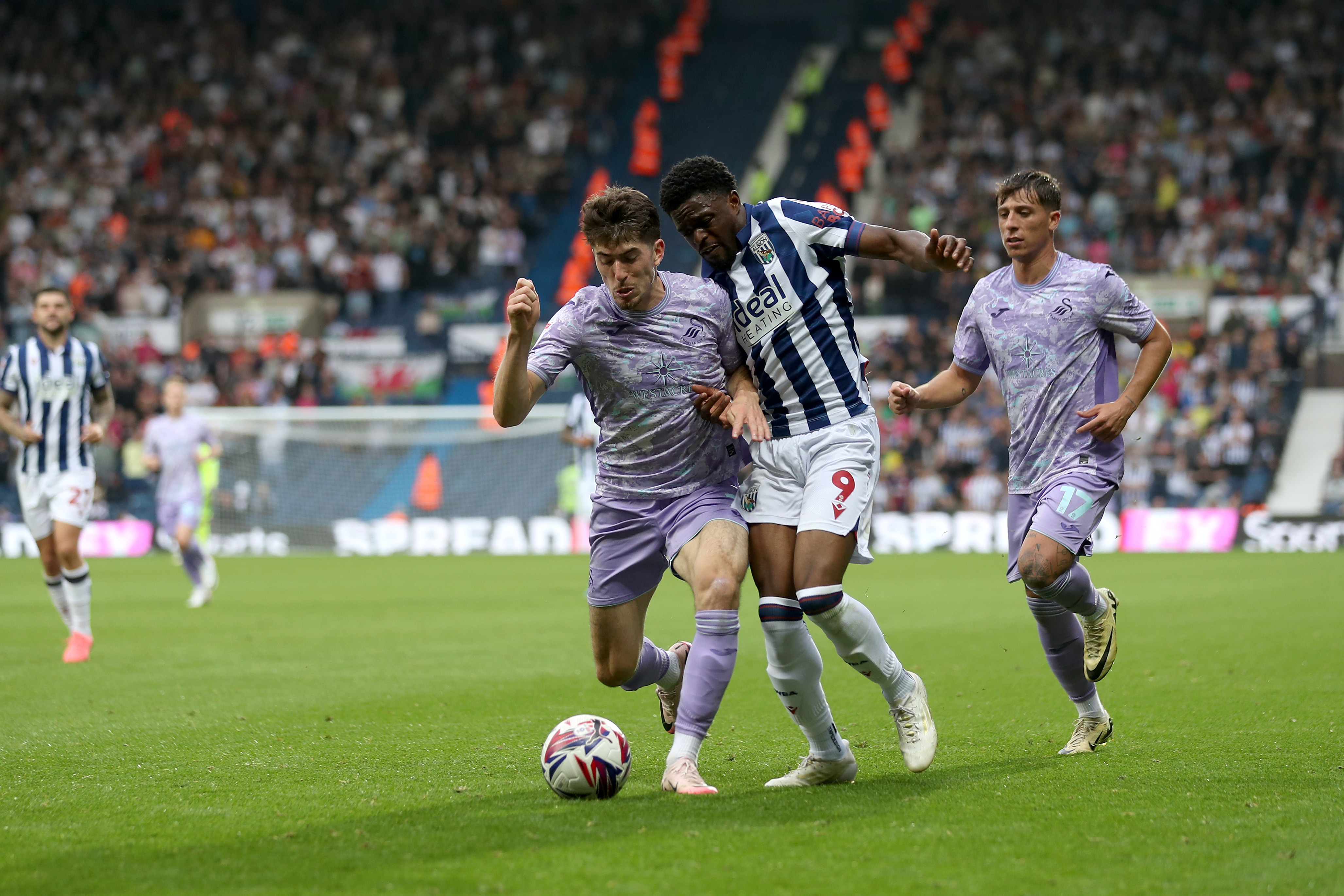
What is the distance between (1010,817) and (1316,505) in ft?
67.3

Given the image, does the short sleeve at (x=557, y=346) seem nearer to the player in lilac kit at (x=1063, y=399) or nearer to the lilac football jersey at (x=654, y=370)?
the lilac football jersey at (x=654, y=370)

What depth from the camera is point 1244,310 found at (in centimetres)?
2509

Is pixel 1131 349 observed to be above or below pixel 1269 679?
above

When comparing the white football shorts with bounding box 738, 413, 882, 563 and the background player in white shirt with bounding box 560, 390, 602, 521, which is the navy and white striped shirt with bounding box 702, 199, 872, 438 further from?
the background player in white shirt with bounding box 560, 390, 602, 521

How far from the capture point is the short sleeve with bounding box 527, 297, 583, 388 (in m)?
5.34

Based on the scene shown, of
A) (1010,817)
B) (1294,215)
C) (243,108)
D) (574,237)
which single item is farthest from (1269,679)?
(243,108)

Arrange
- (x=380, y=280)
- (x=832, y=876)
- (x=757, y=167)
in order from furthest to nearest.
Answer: (x=757, y=167), (x=380, y=280), (x=832, y=876)

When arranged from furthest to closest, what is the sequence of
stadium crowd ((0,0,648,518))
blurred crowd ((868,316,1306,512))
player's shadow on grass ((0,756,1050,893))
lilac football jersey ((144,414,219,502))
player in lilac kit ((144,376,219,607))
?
stadium crowd ((0,0,648,518)), blurred crowd ((868,316,1306,512)), lilac football jersey ((144,414,219,502)), player in lilac kit ((144,376,219,607)), player's shadow on grass ((0,756,1050,893))

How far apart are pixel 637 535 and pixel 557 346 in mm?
824

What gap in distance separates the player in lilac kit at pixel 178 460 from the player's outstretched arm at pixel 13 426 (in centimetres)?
546

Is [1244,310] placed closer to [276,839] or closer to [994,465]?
[994,465]

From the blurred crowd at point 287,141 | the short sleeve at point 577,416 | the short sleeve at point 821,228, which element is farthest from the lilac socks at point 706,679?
the blurred crowd at point 287,141

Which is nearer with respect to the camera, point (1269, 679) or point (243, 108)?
point (1269, 679)

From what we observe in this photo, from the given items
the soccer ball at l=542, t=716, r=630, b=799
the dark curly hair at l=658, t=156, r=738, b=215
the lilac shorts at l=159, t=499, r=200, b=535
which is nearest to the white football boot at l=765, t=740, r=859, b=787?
the soccer ball at l=542, t=716, r=630, b=799
